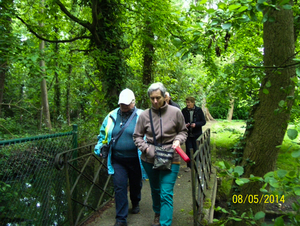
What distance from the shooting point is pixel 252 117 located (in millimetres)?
4297

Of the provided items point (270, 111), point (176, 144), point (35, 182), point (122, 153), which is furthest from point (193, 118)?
point (35, 182)

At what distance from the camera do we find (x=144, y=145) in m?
3.13

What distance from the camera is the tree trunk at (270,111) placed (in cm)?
380

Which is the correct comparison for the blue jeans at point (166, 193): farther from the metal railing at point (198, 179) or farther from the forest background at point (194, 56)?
the forest background at point (194, 56)

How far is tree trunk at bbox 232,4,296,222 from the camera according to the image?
3.80 meters

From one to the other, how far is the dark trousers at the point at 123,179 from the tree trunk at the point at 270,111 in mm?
1836

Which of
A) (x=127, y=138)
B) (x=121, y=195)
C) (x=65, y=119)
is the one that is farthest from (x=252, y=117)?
(x=65, y=119)

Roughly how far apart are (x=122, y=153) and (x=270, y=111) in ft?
8.09

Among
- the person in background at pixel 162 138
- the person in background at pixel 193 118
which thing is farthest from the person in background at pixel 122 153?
the person in background at pixel 193 118

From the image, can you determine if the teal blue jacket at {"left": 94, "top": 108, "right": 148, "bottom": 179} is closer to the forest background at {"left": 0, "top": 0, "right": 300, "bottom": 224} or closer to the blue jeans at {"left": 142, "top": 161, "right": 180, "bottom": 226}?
the blue jeans at {"left": 142, "top": 161, "right": 180, "bottom": 226}

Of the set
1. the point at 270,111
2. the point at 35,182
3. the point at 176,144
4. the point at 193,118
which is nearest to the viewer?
the point at 176,144

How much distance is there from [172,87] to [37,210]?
8547mm

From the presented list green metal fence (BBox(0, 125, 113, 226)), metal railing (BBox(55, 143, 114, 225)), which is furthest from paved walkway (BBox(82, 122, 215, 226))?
green metal fence (BBox(0, 125, 113, 226))

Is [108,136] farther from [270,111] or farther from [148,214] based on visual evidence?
[270,111]
